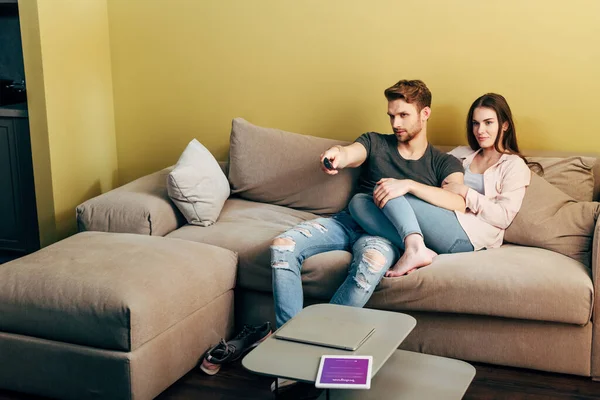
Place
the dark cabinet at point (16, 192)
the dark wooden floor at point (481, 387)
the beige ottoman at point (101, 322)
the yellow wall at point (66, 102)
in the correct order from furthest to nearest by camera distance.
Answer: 1. the dark cabinet at point (16, 192)
2. the yellow wall at point (66, 102)
3. the dark wooden floor at point (481, 387)
4. the beige ottoman at point (101, 322)

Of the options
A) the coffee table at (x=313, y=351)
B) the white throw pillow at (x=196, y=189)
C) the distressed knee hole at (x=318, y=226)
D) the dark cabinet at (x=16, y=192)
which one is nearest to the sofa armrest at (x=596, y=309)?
the coffee table at (x=313, y=351)

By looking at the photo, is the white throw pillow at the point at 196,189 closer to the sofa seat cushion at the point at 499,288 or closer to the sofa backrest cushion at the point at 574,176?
the sofa seat cushion at the point at 499,288

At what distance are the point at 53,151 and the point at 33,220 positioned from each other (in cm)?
48

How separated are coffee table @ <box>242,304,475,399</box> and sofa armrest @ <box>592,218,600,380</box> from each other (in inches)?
25.9

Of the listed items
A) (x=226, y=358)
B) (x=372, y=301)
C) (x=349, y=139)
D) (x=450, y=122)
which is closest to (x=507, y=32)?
(x=450, y=122)

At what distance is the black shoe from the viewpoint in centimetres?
291

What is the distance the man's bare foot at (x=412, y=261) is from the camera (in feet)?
9.56

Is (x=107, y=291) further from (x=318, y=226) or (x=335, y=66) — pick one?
(x=335, y=66)

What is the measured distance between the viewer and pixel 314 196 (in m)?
3.61

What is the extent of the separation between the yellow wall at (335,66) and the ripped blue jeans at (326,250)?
89 centimetres

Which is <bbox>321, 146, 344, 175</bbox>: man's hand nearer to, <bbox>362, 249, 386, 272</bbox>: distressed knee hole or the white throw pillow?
<bbox>362, 249, 386, 272</bbox>: distressed knee hole

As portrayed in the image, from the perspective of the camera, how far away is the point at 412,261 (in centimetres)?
292

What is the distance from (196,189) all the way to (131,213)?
30cm

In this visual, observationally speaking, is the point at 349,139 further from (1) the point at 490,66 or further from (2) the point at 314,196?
(1) the point at 490,66
